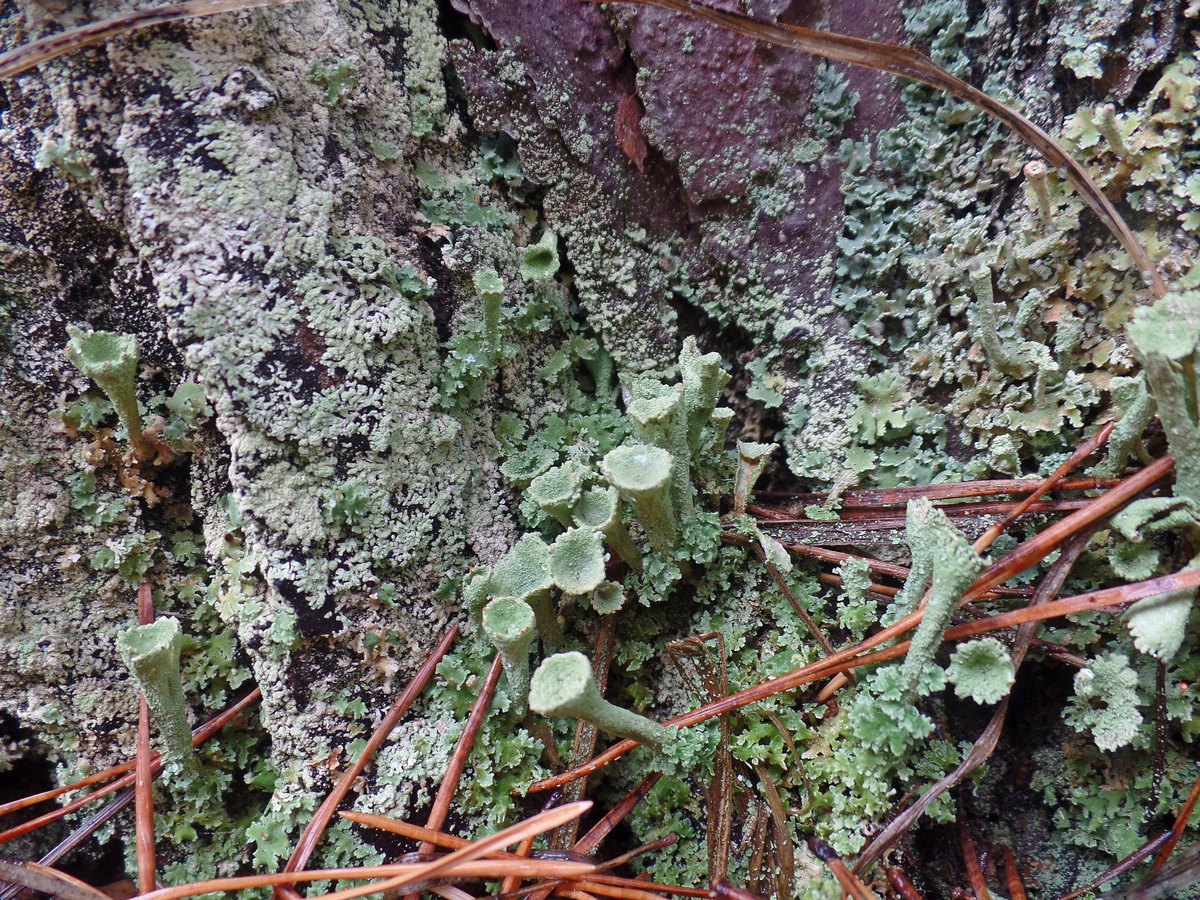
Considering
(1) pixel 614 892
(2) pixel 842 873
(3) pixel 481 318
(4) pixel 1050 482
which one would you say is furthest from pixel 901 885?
(3) pixel 481 318

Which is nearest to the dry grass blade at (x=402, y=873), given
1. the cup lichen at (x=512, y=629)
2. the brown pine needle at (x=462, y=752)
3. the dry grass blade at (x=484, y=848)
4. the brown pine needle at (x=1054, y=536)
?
the dry grass blade at (x=484, y=848)

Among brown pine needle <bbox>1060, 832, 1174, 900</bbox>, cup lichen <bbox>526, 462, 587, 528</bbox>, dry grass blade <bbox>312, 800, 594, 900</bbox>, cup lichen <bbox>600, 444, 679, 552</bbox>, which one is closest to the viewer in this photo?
dry grass blade <bbox>312, 800, 594, 900</bbox>

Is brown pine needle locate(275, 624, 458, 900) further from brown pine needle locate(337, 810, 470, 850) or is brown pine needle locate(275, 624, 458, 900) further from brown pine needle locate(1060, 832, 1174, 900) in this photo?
brown pine needle locate(1060, 832, 1174, 900)

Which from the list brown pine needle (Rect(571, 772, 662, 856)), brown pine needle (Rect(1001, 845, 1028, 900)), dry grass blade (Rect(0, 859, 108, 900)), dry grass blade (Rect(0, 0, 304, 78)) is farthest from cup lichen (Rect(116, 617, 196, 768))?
brown pine needle (Rect(1001, 845, 1028, 900))

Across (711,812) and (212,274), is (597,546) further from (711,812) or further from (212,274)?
(212,274)

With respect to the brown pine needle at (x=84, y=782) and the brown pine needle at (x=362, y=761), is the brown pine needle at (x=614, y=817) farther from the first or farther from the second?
the brown pine needle at (x=84, y=782)

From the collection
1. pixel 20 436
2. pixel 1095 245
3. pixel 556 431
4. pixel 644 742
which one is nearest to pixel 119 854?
pixel 20 436
